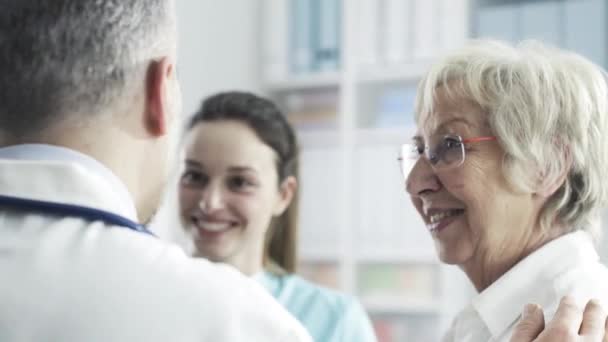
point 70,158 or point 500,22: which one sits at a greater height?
point 70,158

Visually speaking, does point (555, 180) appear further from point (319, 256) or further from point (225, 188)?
point (319, 256)

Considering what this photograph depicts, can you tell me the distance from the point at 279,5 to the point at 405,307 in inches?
59.3

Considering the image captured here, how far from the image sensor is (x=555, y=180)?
4.67 ft

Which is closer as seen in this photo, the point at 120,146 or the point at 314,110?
the point at 120,146

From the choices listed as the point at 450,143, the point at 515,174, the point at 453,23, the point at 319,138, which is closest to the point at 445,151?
the point at 450,143

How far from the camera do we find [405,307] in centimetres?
353

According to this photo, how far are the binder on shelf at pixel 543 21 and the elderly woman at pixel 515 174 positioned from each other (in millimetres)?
1857

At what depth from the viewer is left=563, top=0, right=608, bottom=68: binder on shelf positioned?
10.4 ft

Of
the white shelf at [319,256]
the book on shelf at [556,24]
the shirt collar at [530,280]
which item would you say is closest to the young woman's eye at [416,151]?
the shirt collar at [530,280]

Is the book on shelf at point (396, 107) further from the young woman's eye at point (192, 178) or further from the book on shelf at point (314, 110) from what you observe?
the young woman's eye at point (192, 178)

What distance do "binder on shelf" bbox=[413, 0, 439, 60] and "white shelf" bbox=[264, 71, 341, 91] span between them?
1.31ft

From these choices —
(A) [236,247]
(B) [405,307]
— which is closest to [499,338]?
(A) [236,247]

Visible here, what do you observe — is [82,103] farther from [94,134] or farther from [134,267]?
[134,267]

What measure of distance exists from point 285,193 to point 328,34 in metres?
1.57
